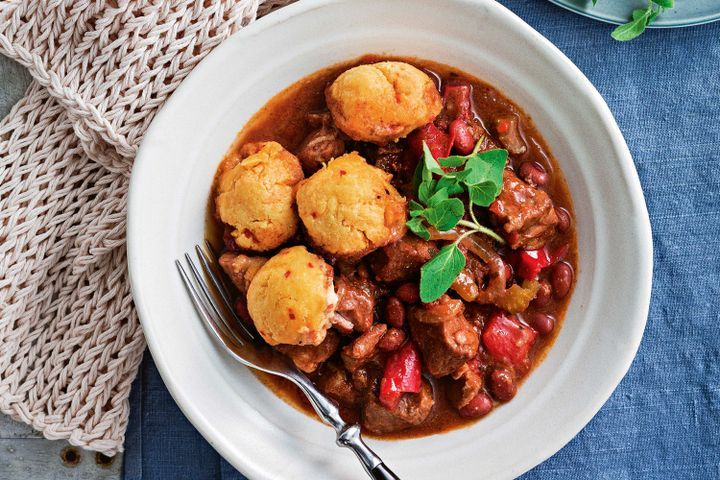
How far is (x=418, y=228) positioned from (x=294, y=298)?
691 mm

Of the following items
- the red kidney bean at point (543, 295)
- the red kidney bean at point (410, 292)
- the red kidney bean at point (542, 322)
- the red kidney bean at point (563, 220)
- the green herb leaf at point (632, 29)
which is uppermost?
the green herb leaf at point (632, 29)

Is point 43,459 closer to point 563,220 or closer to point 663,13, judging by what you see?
point 563,220

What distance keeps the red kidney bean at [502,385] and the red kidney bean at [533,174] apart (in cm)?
103

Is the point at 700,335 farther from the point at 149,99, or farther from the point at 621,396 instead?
the point at 149,99

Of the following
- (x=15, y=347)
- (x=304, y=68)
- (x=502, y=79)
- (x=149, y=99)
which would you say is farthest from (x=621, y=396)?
(x=15, y=347)

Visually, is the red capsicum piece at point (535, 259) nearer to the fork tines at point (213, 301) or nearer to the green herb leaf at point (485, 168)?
the green herb leaf at point (485, 168)

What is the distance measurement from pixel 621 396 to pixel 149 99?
10.5 feet

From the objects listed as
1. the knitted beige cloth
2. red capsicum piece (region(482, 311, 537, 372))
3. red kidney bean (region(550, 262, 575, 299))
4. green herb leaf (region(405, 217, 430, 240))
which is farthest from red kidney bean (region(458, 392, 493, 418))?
the knitted beige cloth

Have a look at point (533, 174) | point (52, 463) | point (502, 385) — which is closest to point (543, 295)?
point (502, 385)

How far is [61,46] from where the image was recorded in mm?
3443

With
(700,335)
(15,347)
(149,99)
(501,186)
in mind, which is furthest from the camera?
(700,335)

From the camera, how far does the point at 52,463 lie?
3910mm

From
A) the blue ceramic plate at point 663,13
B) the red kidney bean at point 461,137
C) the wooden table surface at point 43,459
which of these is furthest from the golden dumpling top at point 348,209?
the wooden table surface at point 43,459

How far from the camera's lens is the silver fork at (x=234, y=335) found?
3.38 meters
